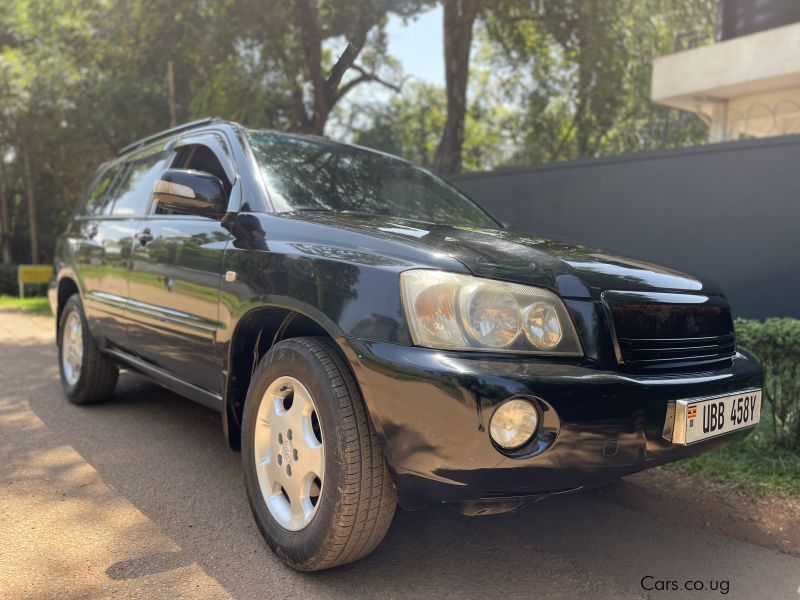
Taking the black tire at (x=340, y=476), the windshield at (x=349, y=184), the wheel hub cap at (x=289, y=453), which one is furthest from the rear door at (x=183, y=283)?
the black tire at (x=340, y=476)

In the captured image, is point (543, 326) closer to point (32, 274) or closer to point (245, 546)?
point (245, 546)

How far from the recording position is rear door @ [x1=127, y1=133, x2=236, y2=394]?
3.07 meters

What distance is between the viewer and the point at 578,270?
238cm

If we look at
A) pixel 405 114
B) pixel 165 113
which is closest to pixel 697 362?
pixel 165 113

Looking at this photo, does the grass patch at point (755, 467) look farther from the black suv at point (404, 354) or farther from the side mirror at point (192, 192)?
the side mirror at point (192, 192)

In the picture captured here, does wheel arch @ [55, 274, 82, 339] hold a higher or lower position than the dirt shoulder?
higher

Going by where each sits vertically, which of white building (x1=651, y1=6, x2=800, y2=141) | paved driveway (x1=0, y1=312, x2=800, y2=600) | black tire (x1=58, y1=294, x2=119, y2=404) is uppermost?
white building (x1=651, y1=6, x2=800, y2=141)

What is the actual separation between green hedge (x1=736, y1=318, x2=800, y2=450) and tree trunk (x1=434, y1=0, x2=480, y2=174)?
6.76 m

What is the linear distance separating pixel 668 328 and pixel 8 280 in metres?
19.5

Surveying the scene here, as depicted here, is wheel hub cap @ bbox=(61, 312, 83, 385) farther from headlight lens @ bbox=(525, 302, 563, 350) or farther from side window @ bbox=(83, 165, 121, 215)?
headlight lens @ bbox=(525, 302, 563, 350)

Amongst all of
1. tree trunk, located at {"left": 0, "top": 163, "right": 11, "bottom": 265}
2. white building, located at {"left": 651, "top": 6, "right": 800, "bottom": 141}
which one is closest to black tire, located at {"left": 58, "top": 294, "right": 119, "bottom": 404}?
white building, located at {"left": 651, "top": 6, "right": 800, "bottom": 141}

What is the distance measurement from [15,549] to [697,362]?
2.67 metres

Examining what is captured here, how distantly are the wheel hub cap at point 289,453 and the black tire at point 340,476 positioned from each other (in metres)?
0.07

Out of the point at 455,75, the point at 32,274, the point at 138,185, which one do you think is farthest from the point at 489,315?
the point at 32,274
